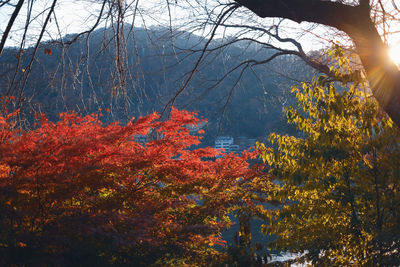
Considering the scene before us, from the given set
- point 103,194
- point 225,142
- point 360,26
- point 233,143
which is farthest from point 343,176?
point 233,143

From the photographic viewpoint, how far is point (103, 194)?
5309 mm

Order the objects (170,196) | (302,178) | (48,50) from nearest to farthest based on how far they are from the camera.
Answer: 1. (48,50)
2. (302,178)
3. (170,196)

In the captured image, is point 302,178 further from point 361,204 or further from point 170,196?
point 170,196

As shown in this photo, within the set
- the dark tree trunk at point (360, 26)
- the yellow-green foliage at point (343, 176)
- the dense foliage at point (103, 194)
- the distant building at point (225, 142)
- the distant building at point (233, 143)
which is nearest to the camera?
the dark tree trunk at point (360, 26)

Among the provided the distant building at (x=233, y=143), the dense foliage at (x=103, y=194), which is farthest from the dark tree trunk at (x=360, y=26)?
the distant building at (x=233, y=143)

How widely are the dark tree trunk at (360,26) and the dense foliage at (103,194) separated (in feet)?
5.75

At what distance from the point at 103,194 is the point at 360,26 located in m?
4.01

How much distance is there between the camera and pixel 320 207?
494cm

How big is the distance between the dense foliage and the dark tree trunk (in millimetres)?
1753

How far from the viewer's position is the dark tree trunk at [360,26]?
3.15m

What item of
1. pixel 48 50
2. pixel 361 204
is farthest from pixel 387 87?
pixel 48 50

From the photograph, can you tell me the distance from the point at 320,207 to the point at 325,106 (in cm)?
169

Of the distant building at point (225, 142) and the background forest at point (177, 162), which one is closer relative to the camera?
the background forest at point (177, 162)

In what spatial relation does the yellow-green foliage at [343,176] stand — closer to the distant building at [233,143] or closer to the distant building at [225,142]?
the distant building at [233,143]
